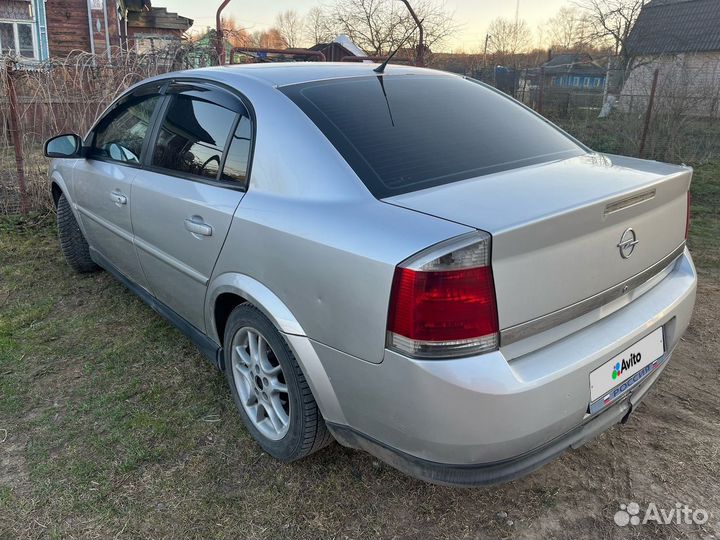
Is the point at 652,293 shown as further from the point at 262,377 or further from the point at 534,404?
the point at 262,377

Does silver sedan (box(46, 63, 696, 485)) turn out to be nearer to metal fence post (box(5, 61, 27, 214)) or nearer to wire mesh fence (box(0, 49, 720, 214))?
metal fence post (box(5, 61, 27, 214))

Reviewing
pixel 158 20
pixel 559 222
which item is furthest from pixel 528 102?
pixel 158 20

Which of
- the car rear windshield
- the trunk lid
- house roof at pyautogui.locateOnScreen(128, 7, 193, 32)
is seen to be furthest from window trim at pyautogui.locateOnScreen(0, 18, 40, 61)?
the trunk lid

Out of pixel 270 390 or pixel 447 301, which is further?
pixel 270 390

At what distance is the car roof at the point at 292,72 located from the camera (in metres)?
2.54

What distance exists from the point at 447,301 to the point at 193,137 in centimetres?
174

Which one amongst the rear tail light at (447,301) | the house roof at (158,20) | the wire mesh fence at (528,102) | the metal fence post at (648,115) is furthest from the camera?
the house roof at (158,20)

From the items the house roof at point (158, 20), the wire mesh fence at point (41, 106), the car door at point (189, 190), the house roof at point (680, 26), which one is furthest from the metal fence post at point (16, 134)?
the house roof at point (680, 26)

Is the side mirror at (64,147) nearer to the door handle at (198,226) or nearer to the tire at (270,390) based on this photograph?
the door handle at (198,226)

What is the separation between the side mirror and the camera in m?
3.81

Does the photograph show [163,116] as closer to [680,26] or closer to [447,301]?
[447,301]

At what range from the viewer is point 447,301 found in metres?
1.62

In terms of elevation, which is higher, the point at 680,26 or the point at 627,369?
the point at 680,26

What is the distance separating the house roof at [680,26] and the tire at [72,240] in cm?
2554
